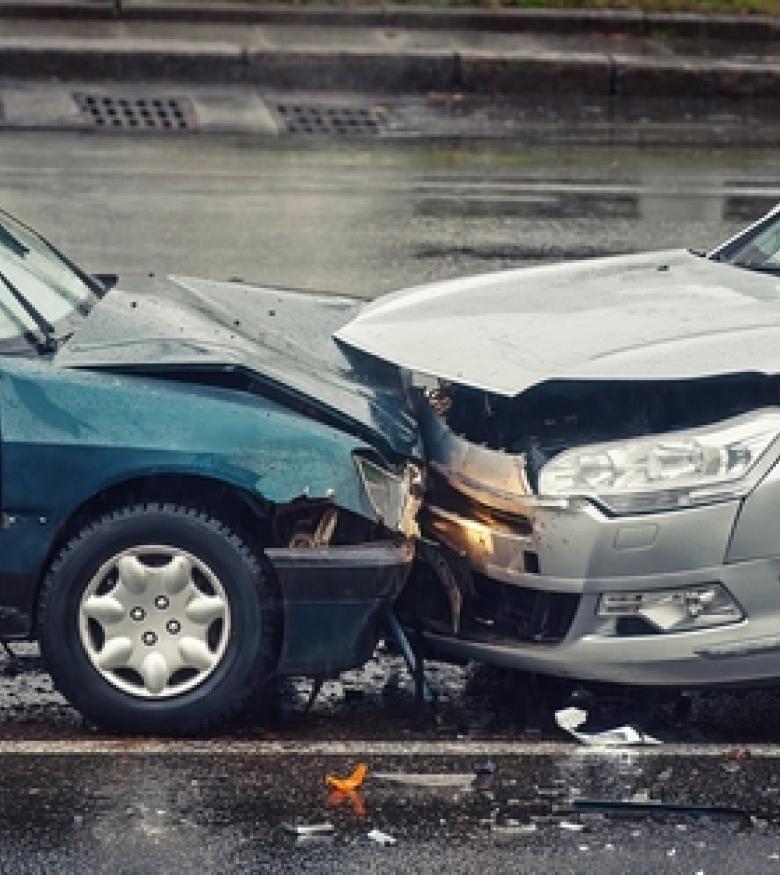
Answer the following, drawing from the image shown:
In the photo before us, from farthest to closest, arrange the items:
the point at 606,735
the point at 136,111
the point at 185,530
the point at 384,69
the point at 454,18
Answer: the point at 454,18, the point at 384,69, the point at 136,111, the point at 606,735, the point at 185,530

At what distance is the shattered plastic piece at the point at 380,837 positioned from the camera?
17.3ft

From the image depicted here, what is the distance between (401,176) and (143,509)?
9.55 metres

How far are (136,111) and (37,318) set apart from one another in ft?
35.0

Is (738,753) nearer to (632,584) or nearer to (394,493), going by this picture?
(632,584)

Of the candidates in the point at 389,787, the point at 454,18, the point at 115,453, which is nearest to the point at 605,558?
the point at 389,787

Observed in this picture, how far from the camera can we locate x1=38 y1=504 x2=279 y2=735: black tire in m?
5.76

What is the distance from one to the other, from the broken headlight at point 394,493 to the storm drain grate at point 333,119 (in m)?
10.7

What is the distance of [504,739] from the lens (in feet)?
19.8

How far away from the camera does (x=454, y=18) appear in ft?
62.3

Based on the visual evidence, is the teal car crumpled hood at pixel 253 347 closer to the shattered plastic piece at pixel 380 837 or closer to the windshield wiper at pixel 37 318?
the windshield wiper at pixel 37 318

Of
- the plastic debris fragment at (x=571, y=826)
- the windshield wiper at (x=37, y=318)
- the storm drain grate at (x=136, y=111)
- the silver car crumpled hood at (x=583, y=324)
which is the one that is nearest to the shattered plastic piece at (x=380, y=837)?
the plastic debris fragment at (x=571, y=826)

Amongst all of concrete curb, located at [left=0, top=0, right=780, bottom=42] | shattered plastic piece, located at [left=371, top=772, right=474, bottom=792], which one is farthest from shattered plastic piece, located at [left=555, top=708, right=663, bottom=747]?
concrete curb, located at [left=0, top=0, right=780, bottom=42]

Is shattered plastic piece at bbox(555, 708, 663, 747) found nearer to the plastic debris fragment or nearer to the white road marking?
A: the white road marking

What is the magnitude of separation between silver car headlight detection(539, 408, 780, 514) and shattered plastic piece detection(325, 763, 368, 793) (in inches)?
33.0
